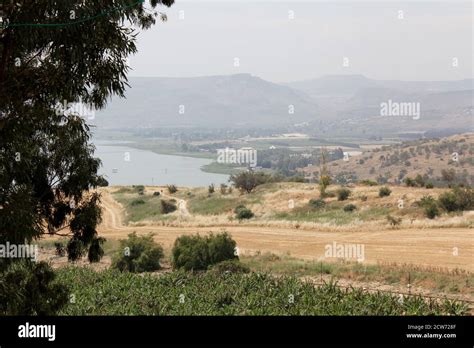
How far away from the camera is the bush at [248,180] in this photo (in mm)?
64188

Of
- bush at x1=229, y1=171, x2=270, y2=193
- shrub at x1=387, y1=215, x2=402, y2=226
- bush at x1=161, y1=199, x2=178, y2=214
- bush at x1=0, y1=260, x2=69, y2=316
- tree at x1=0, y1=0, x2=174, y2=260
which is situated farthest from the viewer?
bush at x1=229, y1=171, x2=270, y2=193

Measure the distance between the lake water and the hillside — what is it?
21751mm

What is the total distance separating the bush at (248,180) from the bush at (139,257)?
33.8 m

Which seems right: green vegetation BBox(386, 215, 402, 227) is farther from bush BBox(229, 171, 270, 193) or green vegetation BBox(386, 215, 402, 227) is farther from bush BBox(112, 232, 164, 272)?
bush BBox(229, 171, 270, 193)

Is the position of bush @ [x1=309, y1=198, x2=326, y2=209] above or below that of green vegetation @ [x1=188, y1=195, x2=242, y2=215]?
above

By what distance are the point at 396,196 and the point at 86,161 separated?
122ft

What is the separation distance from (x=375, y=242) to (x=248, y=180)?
31.9m

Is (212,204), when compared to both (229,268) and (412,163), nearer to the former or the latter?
(229,268)

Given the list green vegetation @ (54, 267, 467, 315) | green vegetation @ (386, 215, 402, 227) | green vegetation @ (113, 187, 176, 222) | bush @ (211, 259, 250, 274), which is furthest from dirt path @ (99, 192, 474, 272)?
green vegetation @ (113, 187, 176, 222)

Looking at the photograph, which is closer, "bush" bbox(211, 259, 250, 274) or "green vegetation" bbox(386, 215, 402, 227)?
"bush" bbox(211, 259, 250, 274)

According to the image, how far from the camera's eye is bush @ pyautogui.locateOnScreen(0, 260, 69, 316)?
39.9 ft

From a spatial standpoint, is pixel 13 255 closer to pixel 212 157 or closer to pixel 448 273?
pixel 448 273

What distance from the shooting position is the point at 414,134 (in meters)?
167
